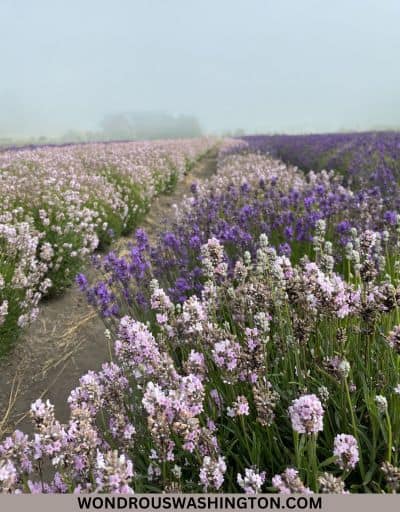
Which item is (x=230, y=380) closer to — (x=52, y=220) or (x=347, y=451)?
(x=347, y=451)

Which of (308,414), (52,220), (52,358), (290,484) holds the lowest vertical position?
(52,358)

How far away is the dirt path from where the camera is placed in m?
3.28

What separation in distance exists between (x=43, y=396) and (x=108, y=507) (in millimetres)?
2430

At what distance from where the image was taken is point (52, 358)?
3.93m

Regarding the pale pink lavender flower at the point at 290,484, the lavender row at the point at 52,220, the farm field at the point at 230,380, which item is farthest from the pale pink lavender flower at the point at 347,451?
the lavender row at the point at 52,220

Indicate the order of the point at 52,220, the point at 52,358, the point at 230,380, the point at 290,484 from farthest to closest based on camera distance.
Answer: the point at 52,220, the point at 52,358, the point at 230,380, the point at 290,484

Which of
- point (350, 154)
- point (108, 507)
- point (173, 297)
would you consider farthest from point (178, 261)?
point (350, 154)

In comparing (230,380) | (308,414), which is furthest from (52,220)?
(308,414)

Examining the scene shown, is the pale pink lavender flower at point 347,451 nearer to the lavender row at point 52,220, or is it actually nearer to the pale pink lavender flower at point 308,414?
the pale pink lavender flower at point 308,414

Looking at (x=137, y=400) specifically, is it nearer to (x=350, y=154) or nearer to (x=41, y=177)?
(x=41, y=177)

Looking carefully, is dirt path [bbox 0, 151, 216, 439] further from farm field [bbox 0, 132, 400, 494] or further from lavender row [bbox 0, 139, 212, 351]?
lavender row [bbox 0, 139, 212, 351]

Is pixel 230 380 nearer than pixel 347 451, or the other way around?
pixel 347 451

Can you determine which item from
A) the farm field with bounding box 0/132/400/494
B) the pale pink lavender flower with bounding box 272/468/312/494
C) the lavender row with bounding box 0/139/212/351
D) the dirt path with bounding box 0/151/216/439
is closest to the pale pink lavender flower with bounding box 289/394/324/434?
the farm field with bounding box 0/132/400/494

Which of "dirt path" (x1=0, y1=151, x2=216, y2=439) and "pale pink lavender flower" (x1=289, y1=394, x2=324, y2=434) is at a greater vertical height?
"pale pink lavender flower" (x1=289, y1=394, x2=324, y2=434)
